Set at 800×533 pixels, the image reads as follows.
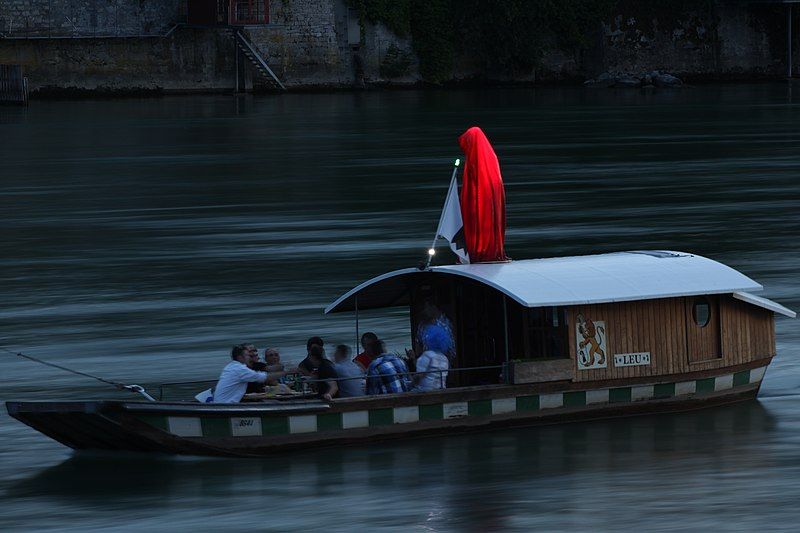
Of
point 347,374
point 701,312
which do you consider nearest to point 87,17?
point 701,312

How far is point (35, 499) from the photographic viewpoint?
1692 centimetres

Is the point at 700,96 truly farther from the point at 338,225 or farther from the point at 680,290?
the point at 680,290

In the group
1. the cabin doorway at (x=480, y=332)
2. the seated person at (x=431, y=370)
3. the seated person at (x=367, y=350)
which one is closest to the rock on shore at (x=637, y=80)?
the cabin doorway at (x=480, y=332)

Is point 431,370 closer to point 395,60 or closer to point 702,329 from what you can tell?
point 702,329

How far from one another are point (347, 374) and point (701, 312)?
168 inches

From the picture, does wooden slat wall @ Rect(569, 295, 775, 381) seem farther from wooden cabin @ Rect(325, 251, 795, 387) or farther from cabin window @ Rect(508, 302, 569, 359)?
cabin window @ Rect(508, 302, 569, 359)

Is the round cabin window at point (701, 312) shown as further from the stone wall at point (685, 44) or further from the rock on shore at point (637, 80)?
the stone wall at point (685, 44)

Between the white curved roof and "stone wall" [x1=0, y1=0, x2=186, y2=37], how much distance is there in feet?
253

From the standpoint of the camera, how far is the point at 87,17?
95.7 m

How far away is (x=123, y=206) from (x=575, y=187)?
1217cm

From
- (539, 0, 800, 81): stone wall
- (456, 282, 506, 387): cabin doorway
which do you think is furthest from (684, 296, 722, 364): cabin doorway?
(539, 0, 800, 81): stone wall

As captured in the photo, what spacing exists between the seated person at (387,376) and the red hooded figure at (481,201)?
6.80 feet

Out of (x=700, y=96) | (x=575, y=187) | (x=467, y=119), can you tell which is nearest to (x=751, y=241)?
(x=575, y=187)

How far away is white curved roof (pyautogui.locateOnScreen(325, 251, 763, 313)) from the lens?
1866 centimetres
